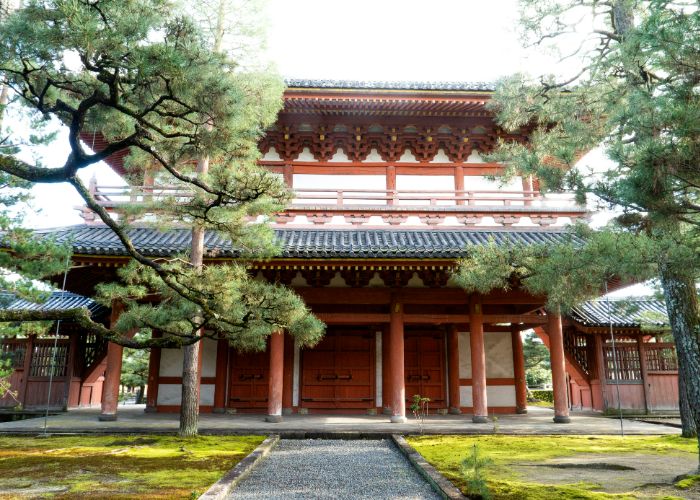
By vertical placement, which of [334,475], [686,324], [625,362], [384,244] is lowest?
[334,475]

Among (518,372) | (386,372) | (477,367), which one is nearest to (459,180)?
(477,367)

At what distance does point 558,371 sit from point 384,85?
769cm

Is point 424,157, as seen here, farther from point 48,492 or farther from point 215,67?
point 48,492

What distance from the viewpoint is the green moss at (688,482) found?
15.5ft

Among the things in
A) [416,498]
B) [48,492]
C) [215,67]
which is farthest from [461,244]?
[48,492]

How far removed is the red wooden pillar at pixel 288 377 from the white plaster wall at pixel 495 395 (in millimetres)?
4480

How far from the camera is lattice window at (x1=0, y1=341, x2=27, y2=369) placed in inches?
548

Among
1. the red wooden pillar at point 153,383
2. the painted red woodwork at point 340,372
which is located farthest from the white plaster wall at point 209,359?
the painted red woodwork at point 340,372

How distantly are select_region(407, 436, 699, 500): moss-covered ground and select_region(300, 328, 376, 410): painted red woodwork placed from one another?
391 centimetres

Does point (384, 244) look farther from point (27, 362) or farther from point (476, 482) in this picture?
point (27, 362)

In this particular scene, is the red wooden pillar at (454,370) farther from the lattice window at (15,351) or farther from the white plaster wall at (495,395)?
the lattice window at (15,351)

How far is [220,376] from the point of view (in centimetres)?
1195

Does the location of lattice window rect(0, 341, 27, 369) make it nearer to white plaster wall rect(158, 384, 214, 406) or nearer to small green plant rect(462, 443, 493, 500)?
white plaster wall rect(158, 384, 214, 406)

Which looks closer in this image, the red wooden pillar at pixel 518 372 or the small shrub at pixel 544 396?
the red wooden pillar at pixel 518 372
